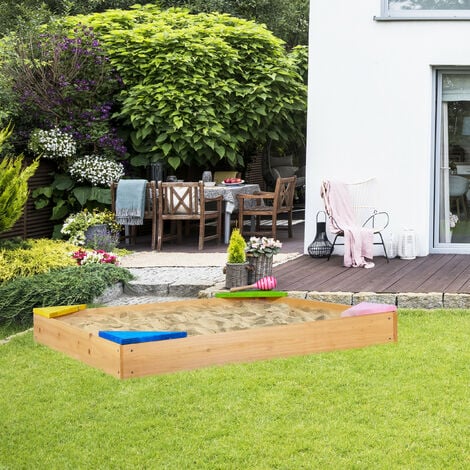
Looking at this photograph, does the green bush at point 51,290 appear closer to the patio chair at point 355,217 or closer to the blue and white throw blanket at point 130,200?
the patio chair at point 355,217

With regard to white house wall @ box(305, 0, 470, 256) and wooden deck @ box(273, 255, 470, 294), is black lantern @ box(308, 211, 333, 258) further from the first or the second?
white house wall @ box(305, 0, 470, 256)

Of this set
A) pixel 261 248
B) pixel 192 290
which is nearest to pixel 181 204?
pixel 192 290

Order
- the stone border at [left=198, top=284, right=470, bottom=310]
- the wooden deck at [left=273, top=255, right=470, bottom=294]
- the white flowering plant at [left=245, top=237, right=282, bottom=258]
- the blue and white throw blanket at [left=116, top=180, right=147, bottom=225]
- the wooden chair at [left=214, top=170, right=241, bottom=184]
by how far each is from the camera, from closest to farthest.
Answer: the stone border at [left=198, top=284, right=470, bottom=310], the wooden deck at [left=273, top=255, right=470, bottom=294], the white flowering plant at [left=245, top=237, right=282, bottom=258], the blue and white throw blanket at [left=116, top=180, right=147, bottom=225], the wooden chair at [left=214, top=170, right=241, bottom=184]

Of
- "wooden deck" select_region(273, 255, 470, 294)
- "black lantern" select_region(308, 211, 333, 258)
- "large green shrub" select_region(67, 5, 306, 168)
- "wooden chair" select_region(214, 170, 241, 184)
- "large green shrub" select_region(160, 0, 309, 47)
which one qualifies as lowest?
"wooden deck" select_region(273, 255, 470, 294)

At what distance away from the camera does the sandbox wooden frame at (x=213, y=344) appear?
4.24 metres

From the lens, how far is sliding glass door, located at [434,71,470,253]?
1016 cm

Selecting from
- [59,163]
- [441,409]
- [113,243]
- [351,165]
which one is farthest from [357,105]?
[441,409]

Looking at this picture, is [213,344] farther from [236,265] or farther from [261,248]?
[261,248]

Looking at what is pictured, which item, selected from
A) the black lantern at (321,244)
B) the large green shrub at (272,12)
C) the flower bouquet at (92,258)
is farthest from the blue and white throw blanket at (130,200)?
the large green shrub at (272,12)

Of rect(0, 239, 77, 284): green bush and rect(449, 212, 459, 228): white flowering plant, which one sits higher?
rect(449, 212, 459, 228): white flowering plant

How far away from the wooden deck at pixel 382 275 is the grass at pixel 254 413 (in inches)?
58.0

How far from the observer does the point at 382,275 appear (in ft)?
29.0

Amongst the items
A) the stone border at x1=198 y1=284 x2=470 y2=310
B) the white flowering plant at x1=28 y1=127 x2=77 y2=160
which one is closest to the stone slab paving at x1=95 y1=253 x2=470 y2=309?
the stone border at x1=198 y1=284 x2=470 y2=310

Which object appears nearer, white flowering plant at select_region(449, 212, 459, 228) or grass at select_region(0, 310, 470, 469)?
grass at select_region(0, 310, 470, 469)
